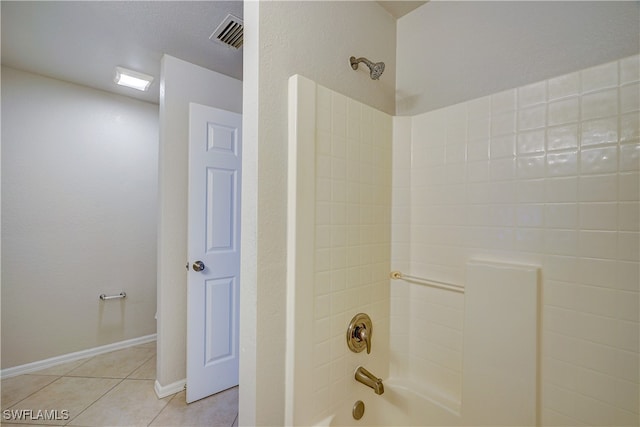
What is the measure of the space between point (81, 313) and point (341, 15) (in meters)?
3.05

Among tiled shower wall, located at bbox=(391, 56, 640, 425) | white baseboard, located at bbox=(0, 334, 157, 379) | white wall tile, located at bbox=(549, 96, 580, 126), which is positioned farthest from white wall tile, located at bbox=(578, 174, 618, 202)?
white baseboard, located at bbox=(0, 334, 157, 379)

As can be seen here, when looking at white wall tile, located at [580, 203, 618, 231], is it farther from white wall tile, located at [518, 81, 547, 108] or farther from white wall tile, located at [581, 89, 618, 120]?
white wall tile, located at [518, 81, 547, 108]

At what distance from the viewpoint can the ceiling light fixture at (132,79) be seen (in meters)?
2.05

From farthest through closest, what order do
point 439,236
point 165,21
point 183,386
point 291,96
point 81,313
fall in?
point 81,313, point 183,386, point 165,21, point 439,236, point 291,96

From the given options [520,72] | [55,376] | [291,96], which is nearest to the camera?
[291,96]

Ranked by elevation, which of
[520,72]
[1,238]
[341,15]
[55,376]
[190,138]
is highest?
[341,15]

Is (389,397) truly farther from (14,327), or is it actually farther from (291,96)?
(14,327)

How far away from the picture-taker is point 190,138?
1.80 metres

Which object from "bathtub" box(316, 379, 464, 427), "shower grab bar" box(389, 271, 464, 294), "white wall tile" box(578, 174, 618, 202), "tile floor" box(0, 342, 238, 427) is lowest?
"tile floor" box(0, 342, 238, 427)

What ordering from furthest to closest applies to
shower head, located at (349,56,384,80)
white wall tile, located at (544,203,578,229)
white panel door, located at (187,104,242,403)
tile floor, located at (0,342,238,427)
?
1. white panel door, located at (187,104,242,403)
2. tile floor, located at (0,342,238,427)
3. shower head, located at (349,56,384,80)
4. white wall tile, located at (544,203,578,229)

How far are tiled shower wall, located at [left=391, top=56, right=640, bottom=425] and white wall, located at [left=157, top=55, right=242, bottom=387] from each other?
1635mm

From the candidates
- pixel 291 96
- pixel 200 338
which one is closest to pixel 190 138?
pixel 291 96

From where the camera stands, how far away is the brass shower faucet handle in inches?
45.9

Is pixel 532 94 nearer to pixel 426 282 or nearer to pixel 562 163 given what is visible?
pixel 562 163
